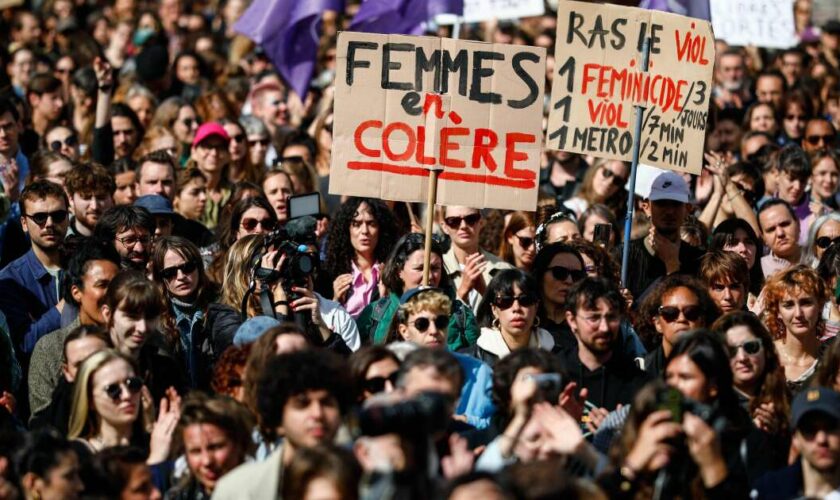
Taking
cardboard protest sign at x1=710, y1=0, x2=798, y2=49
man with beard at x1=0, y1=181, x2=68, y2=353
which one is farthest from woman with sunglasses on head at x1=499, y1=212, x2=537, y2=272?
cardboard protest sign at x1=710, y1=0, x2=798, y2=49

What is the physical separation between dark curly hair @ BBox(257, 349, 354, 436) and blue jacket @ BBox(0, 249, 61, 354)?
259cm

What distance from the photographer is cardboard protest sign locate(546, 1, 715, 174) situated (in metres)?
10.4

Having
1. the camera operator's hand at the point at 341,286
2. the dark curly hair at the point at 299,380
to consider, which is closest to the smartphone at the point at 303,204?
the camera operator's hand at the point at 341,286

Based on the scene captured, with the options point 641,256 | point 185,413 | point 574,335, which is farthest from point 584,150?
point 185,413

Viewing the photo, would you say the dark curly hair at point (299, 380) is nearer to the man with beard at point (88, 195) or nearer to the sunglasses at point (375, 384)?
the sunglasses at point (375, 384)

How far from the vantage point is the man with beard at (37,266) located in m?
9.38

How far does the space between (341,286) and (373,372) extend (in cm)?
298

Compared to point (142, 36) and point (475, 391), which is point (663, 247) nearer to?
point (475, 391)

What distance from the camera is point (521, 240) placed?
1076 centimetres

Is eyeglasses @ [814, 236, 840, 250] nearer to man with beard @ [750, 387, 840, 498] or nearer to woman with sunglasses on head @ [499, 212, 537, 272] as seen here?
woman with sunglasses on head @ [499, 212, 537, 272]

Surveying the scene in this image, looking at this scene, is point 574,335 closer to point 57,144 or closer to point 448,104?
point 448,104

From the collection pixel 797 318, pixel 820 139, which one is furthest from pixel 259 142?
pixel 797 318

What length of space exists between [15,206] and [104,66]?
2106 mm

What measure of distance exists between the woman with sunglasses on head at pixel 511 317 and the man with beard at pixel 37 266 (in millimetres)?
2300
